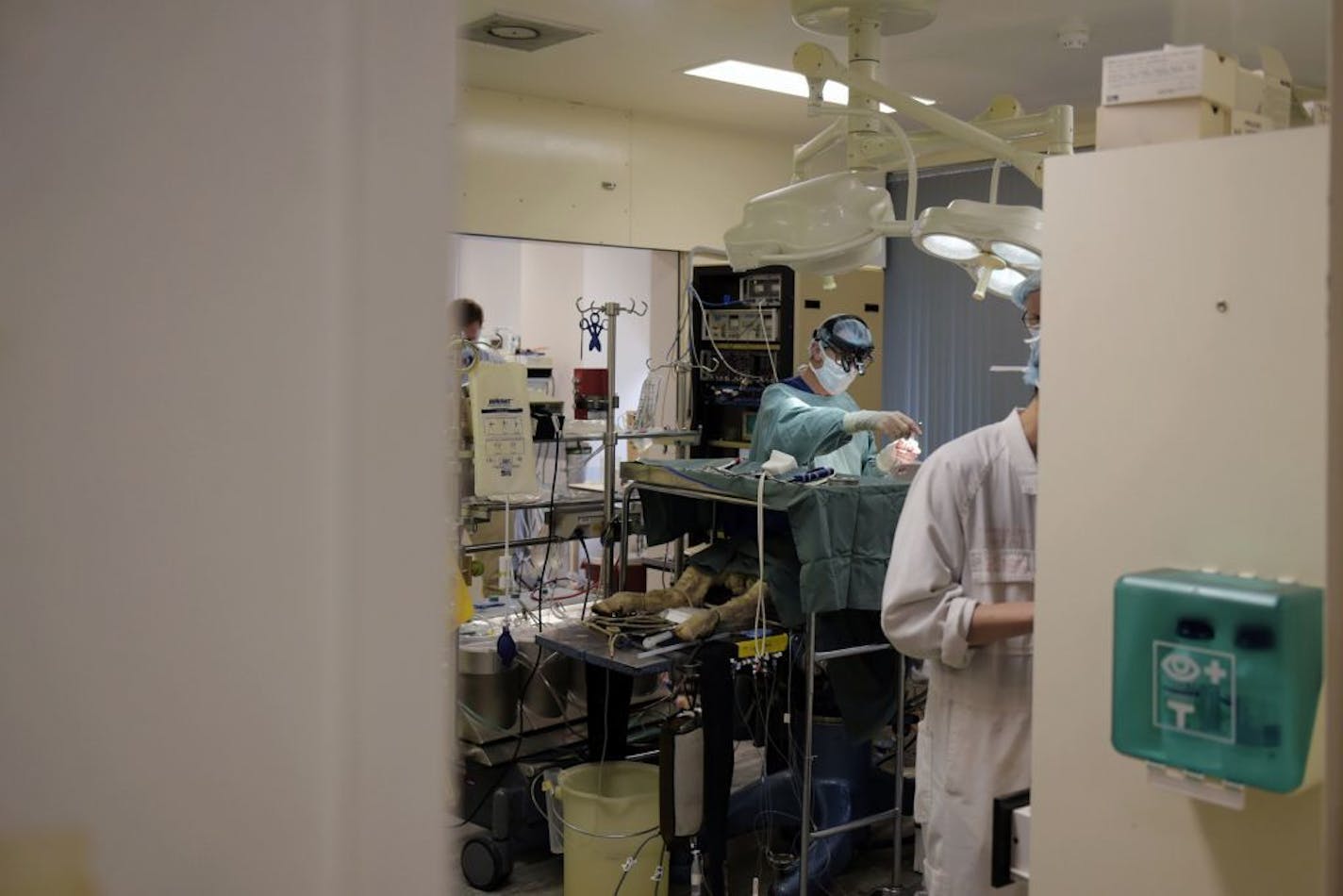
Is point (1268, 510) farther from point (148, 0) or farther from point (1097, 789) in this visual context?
point (148, 0)

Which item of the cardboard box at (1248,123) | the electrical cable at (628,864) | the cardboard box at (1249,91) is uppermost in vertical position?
the cardboard box at (1249,91)

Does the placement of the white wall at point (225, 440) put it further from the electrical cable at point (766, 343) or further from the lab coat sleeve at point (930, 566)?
the electrical cable at point (766, 343)

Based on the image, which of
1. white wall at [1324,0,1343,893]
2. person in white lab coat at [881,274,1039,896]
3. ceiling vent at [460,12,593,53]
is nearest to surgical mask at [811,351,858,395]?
ceiling vent at [460,12,593,53]

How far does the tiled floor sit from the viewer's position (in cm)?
382

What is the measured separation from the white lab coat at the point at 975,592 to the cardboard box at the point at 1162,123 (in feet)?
2.78

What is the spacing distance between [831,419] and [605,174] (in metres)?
2.01

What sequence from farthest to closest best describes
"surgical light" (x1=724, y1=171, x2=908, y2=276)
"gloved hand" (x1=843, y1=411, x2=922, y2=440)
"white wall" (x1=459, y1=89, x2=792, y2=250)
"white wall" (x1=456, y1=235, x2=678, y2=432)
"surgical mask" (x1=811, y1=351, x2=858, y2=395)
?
"white wall" (x1=456, y1=235, x2=678, y2=432) < "white wall" (x1=459, y1=89, x2=792, y2=250) < "surgical mask" (x1=811, y1=351, x2=858, y2=395) < "gloved hand" (x1=843, y1=411, x2=922, y2=440) < "surgical light" (x1=724, y1=171, x2=908, y2=276)

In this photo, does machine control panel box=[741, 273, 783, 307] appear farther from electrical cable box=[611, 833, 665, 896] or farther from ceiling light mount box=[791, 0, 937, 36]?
electrical cable box=[611, 833, 665, 896]

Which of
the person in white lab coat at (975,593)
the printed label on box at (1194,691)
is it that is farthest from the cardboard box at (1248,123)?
the person in white lab coat at (975,593)

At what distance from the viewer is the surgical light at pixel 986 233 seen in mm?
2500

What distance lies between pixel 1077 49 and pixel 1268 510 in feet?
10.8

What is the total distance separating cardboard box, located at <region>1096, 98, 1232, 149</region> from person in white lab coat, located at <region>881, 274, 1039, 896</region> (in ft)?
2.70

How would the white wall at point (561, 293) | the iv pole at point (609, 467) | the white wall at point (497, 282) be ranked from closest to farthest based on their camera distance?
the iv pole at point (609, 467)
the white wall at point (561, 293)
the white wall at point (497, 282)

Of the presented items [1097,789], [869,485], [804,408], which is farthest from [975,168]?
[1097,789]
